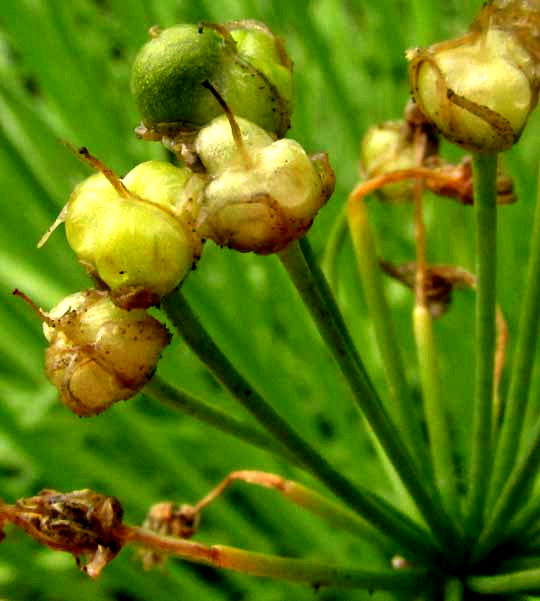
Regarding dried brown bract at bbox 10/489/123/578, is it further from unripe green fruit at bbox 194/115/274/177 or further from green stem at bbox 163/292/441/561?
unripe green fruit at bbox 194/115/274/177

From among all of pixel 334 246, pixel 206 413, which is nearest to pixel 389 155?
pixel 334 246

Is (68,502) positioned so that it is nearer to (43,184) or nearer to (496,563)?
(496,563)

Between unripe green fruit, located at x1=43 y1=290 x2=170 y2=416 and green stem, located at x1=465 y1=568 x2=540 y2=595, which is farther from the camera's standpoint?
green stem, located at x1=465 y1=568 x2=540 y2=595

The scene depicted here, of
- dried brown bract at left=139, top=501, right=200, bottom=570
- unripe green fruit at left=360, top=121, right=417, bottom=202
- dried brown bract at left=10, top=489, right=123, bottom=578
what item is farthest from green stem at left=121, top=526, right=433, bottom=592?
unripe green fruit at left=360, top=121, right=417, bottom=202

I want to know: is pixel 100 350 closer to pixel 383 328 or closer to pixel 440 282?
pixel 383 328

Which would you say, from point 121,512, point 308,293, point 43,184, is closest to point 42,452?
point 43,184

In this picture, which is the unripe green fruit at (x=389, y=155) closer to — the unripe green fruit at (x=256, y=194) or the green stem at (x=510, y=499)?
the green stem at (x=510, y=499)

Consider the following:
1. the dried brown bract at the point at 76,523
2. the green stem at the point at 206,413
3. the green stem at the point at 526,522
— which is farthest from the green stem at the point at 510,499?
the dried brown bract at the point at 76,523

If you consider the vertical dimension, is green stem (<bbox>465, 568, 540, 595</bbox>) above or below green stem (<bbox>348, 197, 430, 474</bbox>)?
below
